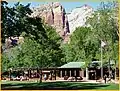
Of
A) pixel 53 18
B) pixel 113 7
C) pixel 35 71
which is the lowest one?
pixel 35 71

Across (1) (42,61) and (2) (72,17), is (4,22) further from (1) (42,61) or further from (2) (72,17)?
(2) (72,17)

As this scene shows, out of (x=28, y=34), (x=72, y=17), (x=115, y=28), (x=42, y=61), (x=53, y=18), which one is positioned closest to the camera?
(x=28, y=34)

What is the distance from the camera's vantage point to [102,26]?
156 feet

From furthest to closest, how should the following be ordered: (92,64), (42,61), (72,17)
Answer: (72,17) → (42,61) → (92,64)

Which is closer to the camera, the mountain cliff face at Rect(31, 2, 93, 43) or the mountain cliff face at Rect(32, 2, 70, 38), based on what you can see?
the mountain cliff face at Rect(31, 2, 93, 43)

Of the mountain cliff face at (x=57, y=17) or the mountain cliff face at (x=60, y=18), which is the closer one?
the mountain cliff face at (x=60, y=18)

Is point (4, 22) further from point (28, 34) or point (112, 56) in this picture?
point (112, 56)

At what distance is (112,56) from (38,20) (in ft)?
72.6

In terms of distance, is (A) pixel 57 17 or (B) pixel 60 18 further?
(B) pixel 60 18

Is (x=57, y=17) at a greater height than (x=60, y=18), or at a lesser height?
greater

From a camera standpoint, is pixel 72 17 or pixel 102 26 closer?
pixel 102 26

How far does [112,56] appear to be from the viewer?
48125mm

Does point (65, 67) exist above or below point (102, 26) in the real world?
below

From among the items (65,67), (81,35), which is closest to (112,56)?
(65,67)
